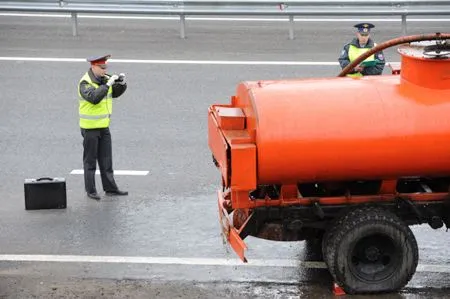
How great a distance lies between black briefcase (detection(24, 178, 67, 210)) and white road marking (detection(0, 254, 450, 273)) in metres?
1.29

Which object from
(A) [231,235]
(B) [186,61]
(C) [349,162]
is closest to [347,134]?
(C) [349,162]

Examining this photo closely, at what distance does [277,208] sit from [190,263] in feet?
4.29

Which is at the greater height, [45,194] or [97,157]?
[97,157]

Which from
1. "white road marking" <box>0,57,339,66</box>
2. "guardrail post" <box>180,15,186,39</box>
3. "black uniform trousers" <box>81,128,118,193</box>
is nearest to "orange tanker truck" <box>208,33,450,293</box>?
"black uniform trousers" <box>81,128,118,193</box>

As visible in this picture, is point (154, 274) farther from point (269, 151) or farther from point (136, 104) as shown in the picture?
point (136, 104)

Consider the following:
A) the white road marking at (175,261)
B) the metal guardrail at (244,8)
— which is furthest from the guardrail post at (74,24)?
the white road marking at (175,261)

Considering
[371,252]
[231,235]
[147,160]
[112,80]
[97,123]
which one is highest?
[112,80]

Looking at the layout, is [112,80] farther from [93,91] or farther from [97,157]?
[97,157]

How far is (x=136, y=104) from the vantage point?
14.3 metres

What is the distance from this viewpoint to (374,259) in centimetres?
820

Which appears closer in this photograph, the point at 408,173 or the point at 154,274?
the point at 408,173

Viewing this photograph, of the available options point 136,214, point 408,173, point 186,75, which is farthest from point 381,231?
point 186,75

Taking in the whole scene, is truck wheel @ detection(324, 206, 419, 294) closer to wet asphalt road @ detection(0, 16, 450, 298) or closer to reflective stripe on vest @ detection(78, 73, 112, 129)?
wet asphalt road @ detection(0, 16, 450, 298)

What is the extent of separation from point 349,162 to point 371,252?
842 mm
